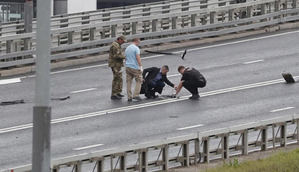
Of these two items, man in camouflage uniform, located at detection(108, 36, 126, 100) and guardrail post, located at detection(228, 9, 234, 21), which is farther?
guardrail post, located at detection(228, 9, 234, 21)

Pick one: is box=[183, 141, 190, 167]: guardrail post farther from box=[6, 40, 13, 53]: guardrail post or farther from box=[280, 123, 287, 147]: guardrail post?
box=[6, 40, 13, 53]: guardrail post

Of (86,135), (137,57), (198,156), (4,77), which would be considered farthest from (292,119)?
(4,77)

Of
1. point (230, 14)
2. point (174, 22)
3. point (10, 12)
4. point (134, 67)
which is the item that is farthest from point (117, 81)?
point (10, 12)

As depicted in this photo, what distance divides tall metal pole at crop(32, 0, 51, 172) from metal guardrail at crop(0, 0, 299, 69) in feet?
63.7

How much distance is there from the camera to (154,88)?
26875mm

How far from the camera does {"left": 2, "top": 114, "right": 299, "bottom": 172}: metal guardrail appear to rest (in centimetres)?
1681

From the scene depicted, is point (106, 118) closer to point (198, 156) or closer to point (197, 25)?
point (198, 156)

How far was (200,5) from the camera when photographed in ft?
130

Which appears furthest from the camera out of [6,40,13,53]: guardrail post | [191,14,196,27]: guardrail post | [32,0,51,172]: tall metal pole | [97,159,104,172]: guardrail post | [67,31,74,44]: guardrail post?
[191,14,196,27]: guardrail post

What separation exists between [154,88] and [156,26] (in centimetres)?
986

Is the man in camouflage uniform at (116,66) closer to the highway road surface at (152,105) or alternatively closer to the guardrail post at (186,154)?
the highway road surface at (152,105)

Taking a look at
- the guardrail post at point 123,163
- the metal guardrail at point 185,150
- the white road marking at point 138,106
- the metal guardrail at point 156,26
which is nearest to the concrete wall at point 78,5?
the metal guardrail at point 156,26

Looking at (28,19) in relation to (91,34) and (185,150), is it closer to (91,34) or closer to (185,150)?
(91,34)

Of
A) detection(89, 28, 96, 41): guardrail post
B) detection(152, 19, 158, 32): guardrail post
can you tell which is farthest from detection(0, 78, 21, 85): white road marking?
detection(152, 19, 158, 32): guardrail post
